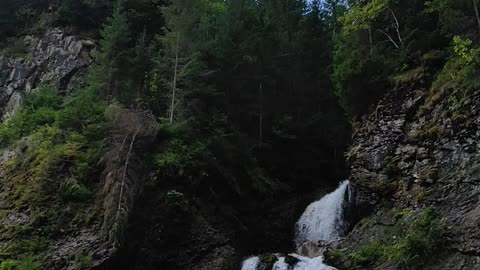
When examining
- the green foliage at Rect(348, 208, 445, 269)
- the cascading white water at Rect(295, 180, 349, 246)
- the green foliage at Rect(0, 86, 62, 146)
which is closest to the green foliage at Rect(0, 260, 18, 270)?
the green foliage at Rect(0, 86, 62, 146)

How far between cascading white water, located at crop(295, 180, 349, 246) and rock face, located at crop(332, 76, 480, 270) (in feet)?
4.24

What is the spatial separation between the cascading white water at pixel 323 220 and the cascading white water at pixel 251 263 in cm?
319

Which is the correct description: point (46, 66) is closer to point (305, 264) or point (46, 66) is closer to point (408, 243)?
point (305, 264)

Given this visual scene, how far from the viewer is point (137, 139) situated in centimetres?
1798

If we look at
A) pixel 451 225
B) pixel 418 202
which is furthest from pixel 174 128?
pixel 451 225

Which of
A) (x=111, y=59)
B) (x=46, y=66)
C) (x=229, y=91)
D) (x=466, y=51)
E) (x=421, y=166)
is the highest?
(x=46, y=66)

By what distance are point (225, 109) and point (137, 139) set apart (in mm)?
5906

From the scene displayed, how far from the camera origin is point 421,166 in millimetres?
15359

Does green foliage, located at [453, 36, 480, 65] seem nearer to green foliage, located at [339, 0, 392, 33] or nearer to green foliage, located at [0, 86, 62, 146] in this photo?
green foliage, located at [339, 0, 392, 33]

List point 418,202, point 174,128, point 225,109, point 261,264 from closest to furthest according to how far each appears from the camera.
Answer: point 418,202 < point 261,264 < point 174,128 < point 225,109

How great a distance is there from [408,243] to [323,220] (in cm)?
672

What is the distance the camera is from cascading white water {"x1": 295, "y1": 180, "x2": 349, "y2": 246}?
18.3 meters

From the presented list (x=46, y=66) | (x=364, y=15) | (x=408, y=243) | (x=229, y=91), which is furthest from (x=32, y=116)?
(x=408, y=243)

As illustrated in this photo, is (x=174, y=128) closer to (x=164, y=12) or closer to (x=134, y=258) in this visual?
(x=134, y=258)
